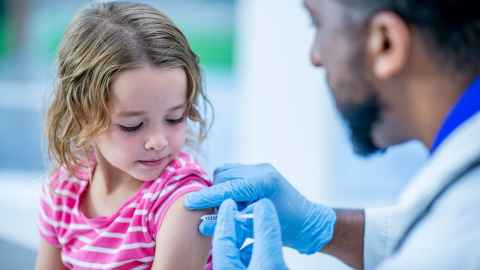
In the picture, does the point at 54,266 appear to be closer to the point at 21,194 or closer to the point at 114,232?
the point at 114,232

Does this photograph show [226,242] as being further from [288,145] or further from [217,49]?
[217,49]

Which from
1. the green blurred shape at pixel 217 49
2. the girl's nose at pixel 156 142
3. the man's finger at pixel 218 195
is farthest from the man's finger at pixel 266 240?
the green blurred shape at pixel 217 49

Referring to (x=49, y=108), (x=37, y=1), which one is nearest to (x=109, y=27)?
(x=49, y=108)

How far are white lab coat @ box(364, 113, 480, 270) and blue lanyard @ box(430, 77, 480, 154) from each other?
0.04 feet

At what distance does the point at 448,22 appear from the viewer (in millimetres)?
1066

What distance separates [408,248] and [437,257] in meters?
0.06

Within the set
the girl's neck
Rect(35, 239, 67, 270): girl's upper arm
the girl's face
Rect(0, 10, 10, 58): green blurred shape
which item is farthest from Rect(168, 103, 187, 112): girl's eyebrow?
Rect(0, 10, 10, 58): green blurred shape

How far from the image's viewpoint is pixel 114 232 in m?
1.38

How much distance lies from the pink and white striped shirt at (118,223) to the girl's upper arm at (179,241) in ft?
0.09

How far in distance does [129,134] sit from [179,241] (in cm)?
24

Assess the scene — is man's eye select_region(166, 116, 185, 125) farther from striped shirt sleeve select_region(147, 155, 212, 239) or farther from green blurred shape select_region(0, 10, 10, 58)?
green blurred shape select_region(0, 10, 10, 58)

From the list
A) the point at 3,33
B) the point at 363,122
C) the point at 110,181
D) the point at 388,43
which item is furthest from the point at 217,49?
the point at 388,43

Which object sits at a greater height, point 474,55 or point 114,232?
point 474,55

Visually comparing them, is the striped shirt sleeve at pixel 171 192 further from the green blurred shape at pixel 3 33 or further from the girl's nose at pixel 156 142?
the green blurred shape at pixel 3 33
